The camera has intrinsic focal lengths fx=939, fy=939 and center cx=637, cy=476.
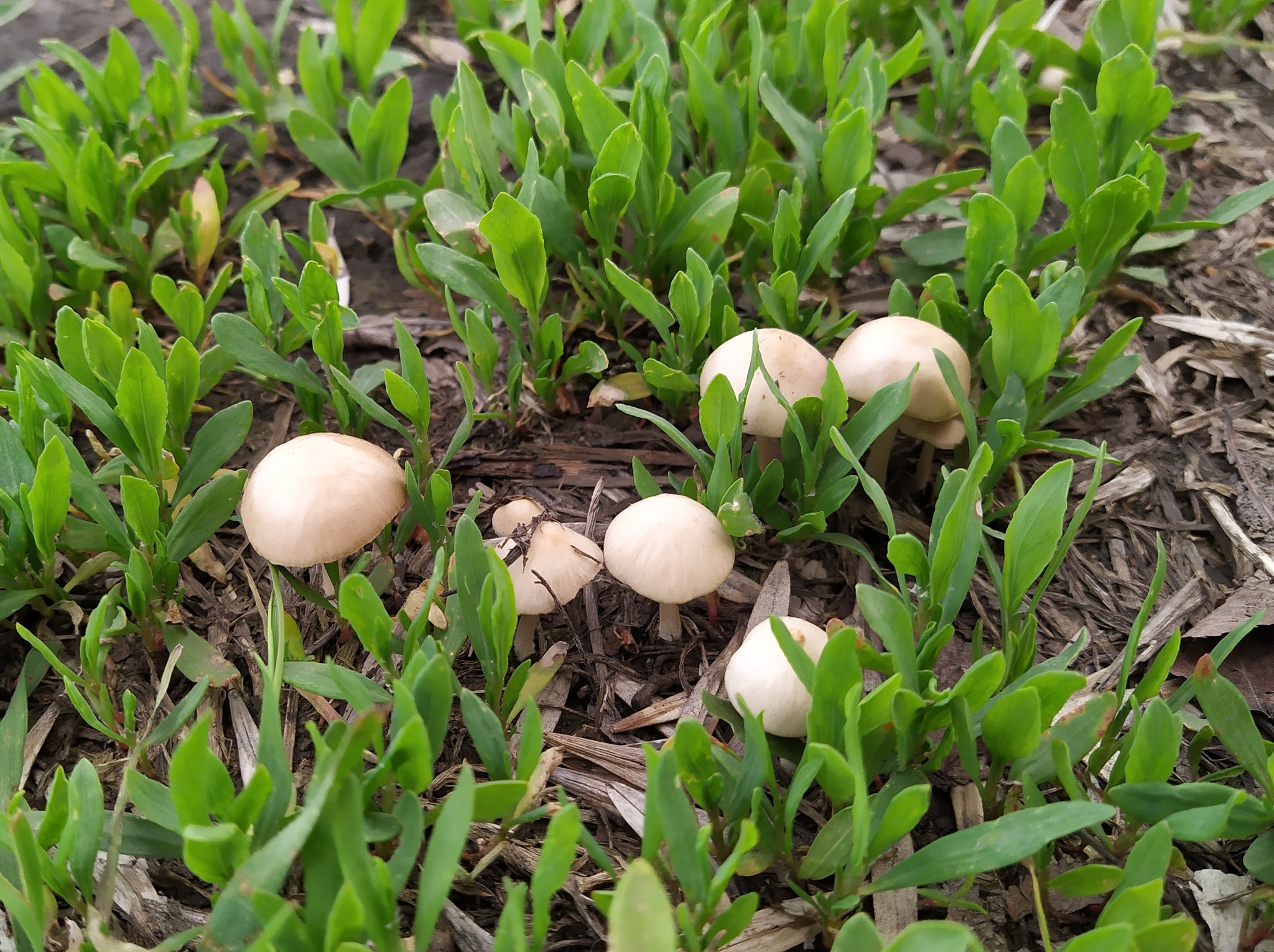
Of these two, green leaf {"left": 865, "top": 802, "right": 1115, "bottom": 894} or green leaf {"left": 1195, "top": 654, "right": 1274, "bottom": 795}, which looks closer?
green leaf {"left": 865, "top": 802, "right": 1115, "bottom": 894}

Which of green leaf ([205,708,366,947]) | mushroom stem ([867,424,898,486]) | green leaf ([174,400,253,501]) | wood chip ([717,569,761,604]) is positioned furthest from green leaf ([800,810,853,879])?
green leaf ([174,400,253,501])

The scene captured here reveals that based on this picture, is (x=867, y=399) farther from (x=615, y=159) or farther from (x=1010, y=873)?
(x=1010, y=873)

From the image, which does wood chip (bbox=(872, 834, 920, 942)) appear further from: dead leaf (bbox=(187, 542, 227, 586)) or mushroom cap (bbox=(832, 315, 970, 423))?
dead leaf (bbox=(187, 542, 227, 586))

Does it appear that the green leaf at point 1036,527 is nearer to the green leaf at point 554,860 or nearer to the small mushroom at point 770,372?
the small mushroom at point 770,372

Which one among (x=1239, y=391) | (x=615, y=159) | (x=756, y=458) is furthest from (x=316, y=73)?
(x=1239, y=391)

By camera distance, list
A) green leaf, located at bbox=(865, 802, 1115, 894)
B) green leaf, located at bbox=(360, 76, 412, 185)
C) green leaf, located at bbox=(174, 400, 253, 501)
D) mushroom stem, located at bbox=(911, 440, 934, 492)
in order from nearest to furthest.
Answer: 1. green leaf, located at bbox=(865, 802, 1115, 894)
2. green leaf, located at bbox=(174, 400, 253, 501)
3. mushroom stem, located at bbox=(911, 440, 934, 492)
4. green leaf, located at bbox=(360, 76, 412, 185)

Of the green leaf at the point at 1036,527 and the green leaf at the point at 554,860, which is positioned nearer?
the green leaf at the point at 554,860

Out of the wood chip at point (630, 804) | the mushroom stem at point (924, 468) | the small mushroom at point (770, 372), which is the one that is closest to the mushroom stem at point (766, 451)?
the small mushroom at point (770, 372)
